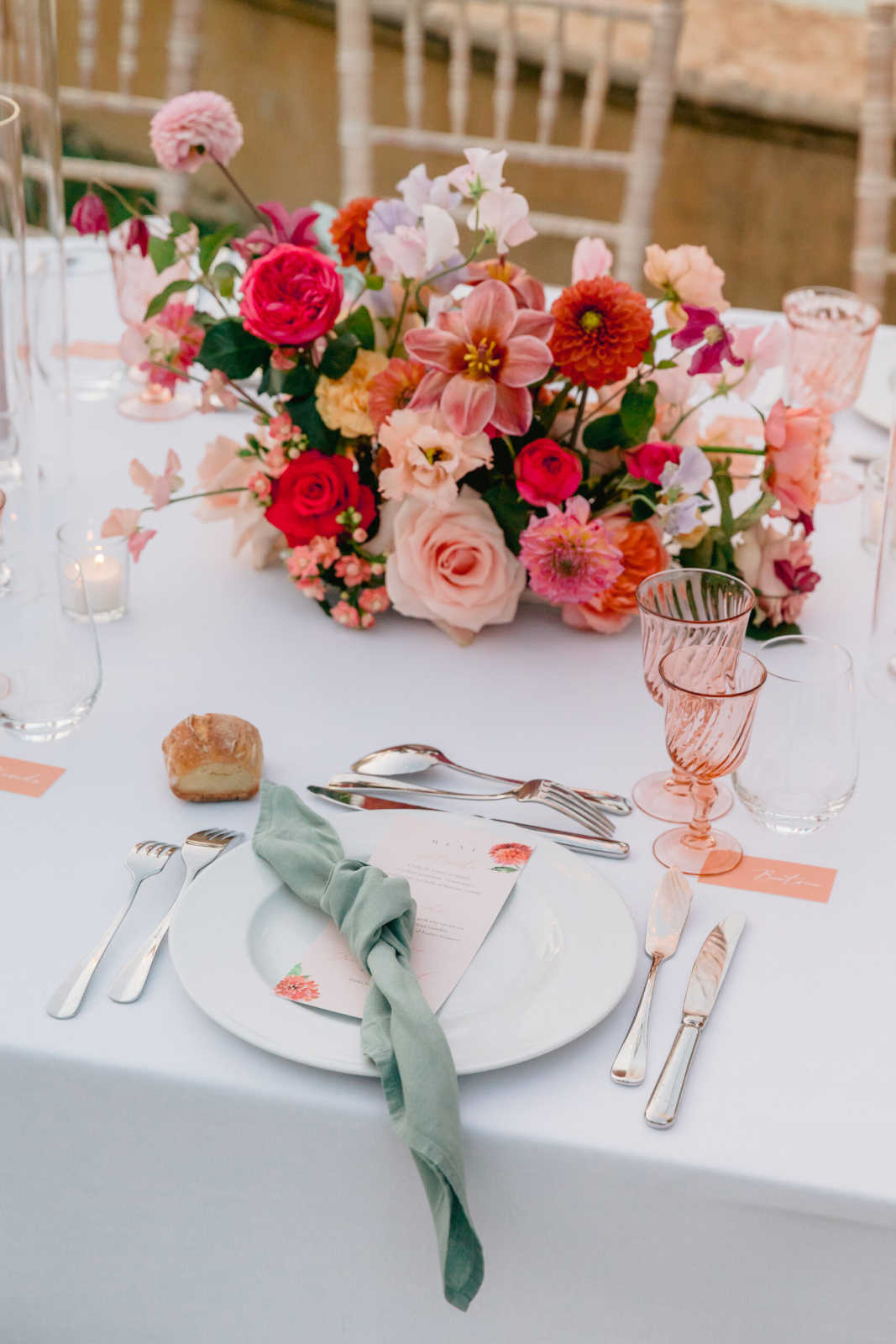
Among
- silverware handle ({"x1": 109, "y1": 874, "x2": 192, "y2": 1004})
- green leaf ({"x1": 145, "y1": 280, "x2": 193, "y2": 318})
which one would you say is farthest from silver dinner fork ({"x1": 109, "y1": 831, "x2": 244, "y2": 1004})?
green leaf ({"x1": 145, "y1": 280, "x2": 193, "y2": 318})

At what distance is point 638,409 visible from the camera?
1.17 meters

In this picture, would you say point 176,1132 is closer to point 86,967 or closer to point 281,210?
point 86,967

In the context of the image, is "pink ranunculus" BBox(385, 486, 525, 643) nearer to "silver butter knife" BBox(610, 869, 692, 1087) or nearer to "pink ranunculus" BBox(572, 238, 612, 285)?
"pink ranunculus" BBox(572, 238, 612, 285)

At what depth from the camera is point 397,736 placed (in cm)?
111

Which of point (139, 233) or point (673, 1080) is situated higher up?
point (139, 233)

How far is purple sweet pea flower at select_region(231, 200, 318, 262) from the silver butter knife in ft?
2.15

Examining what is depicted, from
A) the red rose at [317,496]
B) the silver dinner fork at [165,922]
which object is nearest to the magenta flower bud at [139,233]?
the red rose at [317,496]

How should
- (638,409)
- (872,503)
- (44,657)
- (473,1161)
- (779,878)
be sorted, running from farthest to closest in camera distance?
(872,503) → (638,409) → (44,657) → (779,878) → (473,1161)

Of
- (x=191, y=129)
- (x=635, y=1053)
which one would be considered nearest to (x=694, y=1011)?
(x=635, y=1053)

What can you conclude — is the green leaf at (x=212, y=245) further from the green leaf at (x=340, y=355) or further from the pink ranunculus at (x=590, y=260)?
the pink ranunculus at (x=590, y=260)

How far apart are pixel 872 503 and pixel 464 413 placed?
54 cm

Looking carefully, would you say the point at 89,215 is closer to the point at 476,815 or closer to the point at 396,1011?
the point at 476,815

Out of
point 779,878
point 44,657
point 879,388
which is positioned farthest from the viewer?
point 879,388

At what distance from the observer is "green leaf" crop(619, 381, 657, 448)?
45.9 inches
